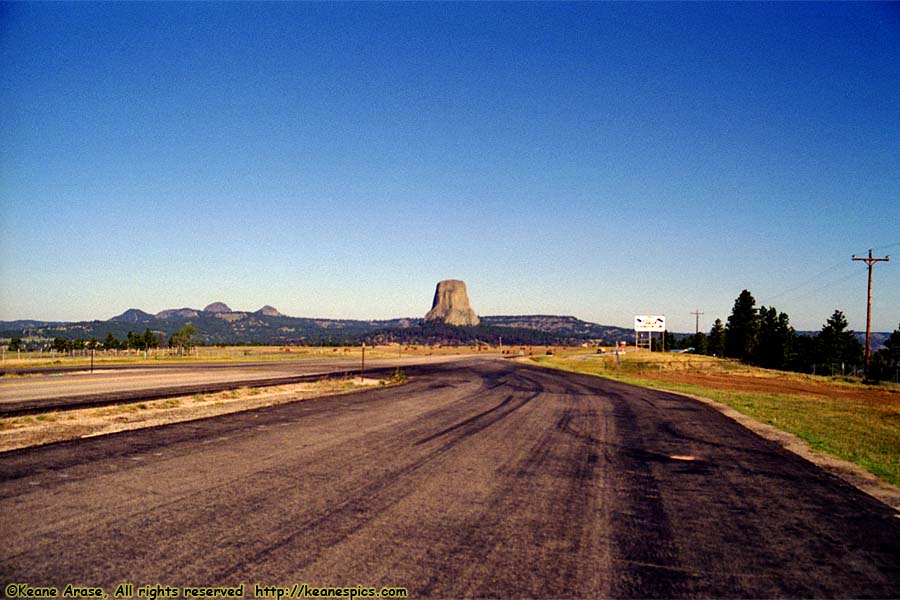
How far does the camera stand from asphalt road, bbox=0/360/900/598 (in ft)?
17.5

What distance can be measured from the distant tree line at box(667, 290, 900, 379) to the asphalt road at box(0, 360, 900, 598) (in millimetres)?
84669

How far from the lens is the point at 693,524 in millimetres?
7148

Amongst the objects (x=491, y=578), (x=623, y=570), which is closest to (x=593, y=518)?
(x=623, y=570)

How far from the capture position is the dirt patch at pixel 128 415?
13.3m

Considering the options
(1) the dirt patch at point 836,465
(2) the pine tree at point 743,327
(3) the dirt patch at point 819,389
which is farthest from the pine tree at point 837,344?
(1) the dirt patch at point 836,465

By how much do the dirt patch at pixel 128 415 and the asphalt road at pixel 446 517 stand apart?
1.49m

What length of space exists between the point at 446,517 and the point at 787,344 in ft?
337

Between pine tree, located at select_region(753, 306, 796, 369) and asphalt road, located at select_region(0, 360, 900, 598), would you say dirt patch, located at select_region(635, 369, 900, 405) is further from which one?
pine tree, located at select_region(753, 306, 796, 369)

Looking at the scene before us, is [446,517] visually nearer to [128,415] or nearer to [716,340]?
[128,415]

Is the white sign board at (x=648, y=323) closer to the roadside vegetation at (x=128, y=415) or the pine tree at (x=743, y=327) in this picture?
the pine tree at (x=743, y=327)

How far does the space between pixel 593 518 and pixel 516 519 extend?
104 cm

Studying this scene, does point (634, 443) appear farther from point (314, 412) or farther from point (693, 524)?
point (314, 412)

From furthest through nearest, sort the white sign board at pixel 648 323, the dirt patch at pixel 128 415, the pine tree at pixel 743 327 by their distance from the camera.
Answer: the pine tree at pixel 743 327 < the white sign board at pixel 648 323 < the dirt patch at pixel 128 415

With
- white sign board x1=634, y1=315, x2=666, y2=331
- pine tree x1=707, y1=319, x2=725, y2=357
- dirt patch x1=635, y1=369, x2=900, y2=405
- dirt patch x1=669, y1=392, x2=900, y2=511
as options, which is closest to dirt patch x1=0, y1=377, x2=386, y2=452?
dirt patch x1=669, y1=392, x2=900, y2=511
